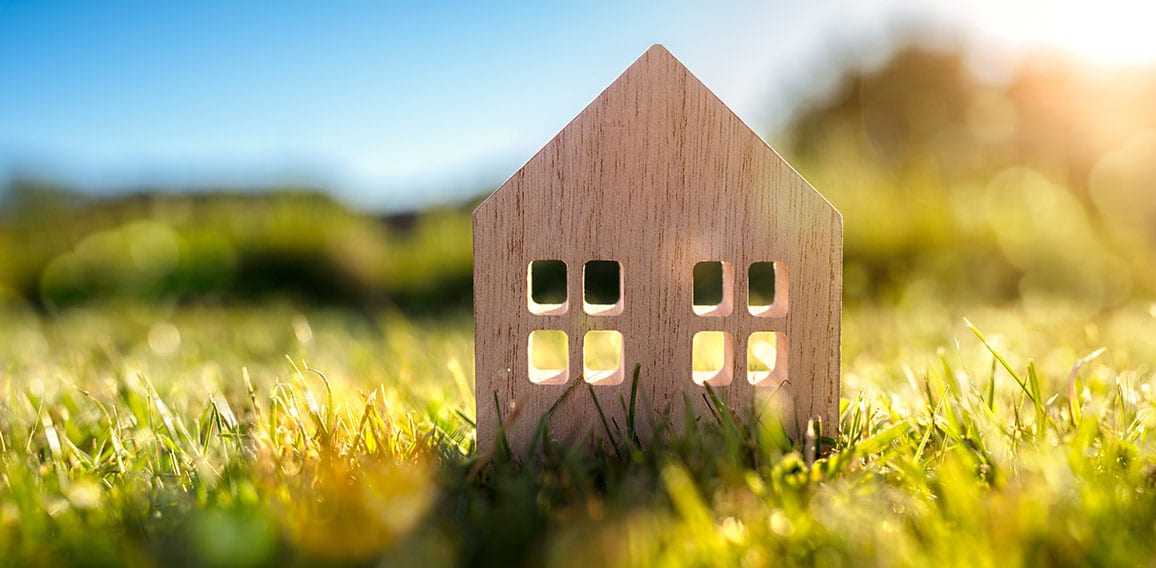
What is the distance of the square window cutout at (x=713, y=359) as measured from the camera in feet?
4.66

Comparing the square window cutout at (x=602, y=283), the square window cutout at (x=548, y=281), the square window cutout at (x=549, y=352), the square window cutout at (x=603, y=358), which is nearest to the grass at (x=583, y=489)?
the square window cutout at (x=603, y=358)

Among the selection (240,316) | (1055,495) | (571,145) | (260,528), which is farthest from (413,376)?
(240,316)

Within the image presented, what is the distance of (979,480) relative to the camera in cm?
122

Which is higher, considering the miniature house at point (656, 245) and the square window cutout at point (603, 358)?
the miniature house at point (656, 245)

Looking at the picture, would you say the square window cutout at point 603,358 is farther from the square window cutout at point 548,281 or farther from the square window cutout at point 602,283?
the square window cutout at point 548,281

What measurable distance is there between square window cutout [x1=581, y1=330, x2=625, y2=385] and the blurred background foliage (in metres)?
1.95

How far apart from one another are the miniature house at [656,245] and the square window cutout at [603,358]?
0.03 m

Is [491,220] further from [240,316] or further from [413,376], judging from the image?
[240,316]

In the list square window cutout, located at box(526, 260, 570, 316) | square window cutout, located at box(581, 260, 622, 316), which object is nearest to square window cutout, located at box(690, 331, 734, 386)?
square window cutout, located at box(581, 260, 622, 316)

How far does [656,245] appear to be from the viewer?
1358mm

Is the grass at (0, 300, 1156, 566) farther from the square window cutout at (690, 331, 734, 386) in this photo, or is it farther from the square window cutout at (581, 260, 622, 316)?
the square window cutout at (581, 260, 622, 316)

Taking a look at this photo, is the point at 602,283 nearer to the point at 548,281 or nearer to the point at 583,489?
the point at 548,281

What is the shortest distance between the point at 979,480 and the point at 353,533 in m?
0.93

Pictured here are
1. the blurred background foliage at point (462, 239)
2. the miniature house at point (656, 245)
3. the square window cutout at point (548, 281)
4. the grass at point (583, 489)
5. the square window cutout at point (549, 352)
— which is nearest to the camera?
the grass at point (583, 489)
